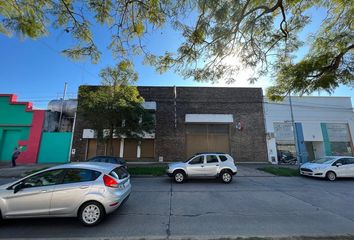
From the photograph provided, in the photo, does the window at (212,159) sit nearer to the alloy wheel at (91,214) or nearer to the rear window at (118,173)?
the rear window at (118,173)

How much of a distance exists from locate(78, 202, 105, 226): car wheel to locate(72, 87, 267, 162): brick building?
14.4 metres

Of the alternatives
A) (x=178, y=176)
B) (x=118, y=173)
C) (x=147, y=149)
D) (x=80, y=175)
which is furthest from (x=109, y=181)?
(x=147, y=149)

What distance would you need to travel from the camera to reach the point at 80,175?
5.49 meters

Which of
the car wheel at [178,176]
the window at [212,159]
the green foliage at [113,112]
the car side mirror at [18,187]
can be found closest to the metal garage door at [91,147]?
the green foliage at [113,112]

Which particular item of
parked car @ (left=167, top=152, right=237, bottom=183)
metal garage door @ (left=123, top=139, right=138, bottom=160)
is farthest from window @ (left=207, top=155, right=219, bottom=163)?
metal garage door @ (left=123, top=139, right=138, bottom=160)

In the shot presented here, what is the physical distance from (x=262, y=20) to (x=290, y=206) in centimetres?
611

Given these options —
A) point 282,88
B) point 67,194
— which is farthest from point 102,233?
point 282,88

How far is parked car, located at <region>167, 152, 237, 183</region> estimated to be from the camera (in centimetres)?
1119

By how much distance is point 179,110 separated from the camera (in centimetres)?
2106

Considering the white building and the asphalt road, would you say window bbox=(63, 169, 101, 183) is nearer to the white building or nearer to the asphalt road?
the asphalt road

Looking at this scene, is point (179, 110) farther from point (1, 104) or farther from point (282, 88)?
point (1, 104)

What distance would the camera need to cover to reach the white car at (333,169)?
12531 mm

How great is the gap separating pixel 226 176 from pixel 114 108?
8618mm

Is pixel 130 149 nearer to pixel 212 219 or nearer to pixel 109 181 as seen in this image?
pixel 109 181
